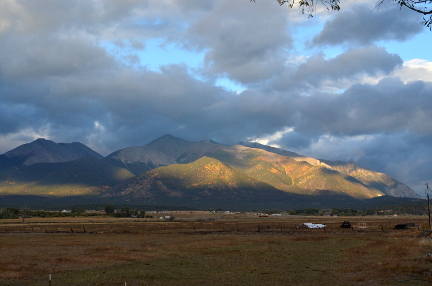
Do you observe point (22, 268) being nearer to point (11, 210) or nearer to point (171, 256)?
point (171, 256)

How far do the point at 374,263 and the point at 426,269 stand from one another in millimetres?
4493

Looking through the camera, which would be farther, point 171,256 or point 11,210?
point 11,210

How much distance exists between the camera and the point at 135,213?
549 ft

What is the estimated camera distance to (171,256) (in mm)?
36844

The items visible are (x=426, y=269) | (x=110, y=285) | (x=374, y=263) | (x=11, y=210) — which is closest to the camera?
(x=110, y=285)

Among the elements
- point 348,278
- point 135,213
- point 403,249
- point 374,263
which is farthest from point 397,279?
point 135,213

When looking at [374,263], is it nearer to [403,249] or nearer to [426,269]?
[426,269]

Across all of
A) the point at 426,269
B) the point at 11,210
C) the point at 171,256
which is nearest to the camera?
the point at 426,269

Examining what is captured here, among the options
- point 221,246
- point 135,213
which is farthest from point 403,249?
point 135,213

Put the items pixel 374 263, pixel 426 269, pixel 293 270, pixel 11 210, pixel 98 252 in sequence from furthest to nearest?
pixel 11 210 < pixel 98 252 < pixel 374 263 < pixel 293 270 < pixel 426 269

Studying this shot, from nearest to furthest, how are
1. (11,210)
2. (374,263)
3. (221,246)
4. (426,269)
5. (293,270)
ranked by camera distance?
(426,269)
(293,270)
(374,263)
(221,246)
(11,210)

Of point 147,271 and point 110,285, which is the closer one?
point 110,285

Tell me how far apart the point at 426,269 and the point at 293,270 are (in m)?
8.17

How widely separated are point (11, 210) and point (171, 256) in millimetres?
142287
